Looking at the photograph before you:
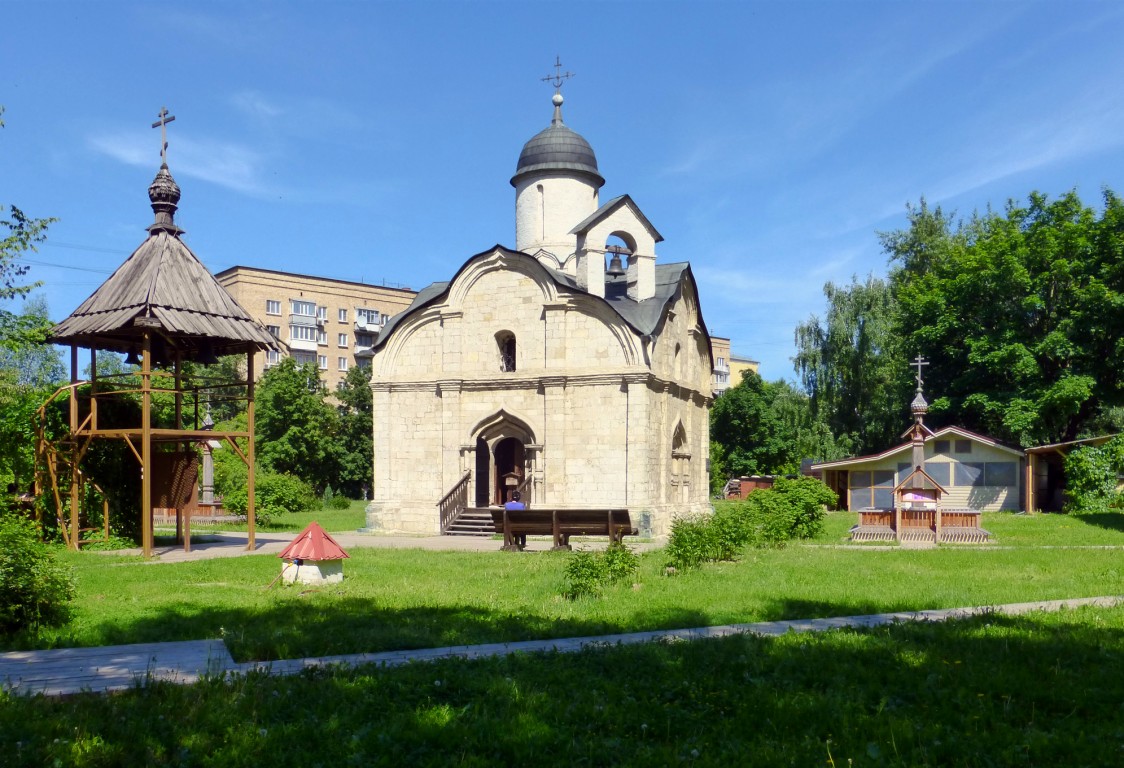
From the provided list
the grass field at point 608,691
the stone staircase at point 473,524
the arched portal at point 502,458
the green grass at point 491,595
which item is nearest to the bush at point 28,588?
the green grass at point 491,595

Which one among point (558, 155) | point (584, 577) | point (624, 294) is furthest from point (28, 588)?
point (558, 155)

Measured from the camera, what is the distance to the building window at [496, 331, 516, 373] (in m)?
25.6

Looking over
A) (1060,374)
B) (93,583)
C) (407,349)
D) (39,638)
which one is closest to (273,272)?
(407,349)

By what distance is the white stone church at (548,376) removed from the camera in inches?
947

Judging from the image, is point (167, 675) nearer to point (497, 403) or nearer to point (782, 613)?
point (782, 613)

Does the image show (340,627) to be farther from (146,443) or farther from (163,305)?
(163,305)

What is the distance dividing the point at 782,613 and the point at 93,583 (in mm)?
8434

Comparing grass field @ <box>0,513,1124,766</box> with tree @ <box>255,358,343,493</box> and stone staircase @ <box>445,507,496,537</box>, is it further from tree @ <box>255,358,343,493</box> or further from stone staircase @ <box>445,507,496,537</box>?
tree @ <box>255,358,343,493</box>

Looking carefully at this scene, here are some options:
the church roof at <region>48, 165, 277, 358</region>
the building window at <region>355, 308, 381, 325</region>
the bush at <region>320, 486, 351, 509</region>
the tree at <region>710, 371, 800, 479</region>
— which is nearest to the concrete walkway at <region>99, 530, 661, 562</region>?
the church roof at <region>48, 165, 277, 358</region>

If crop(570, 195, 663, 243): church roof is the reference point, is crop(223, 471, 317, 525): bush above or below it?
below

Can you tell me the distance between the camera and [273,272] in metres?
62.6

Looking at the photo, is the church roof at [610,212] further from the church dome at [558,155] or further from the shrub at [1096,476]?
the shrub at [1096,476]

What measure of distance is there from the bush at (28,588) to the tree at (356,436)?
3634 cm

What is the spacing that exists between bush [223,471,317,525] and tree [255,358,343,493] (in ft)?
20.9
